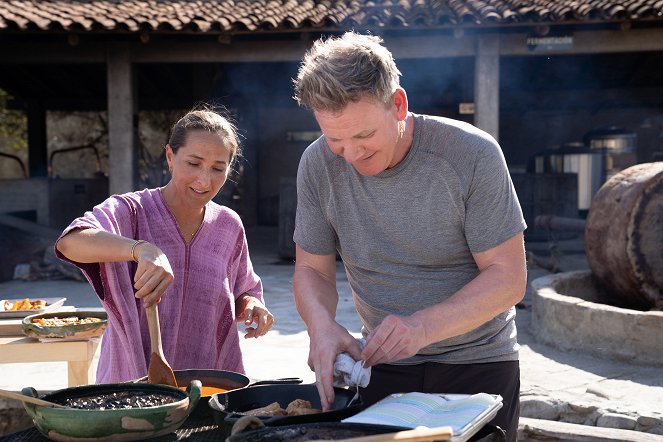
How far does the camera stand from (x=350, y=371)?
2014 mm

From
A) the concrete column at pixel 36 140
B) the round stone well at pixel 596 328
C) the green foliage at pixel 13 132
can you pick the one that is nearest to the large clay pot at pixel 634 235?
the round stone well at pixel 596 328

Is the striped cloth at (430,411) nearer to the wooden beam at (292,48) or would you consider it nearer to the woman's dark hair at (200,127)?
the woman's dark hair at (200,127)

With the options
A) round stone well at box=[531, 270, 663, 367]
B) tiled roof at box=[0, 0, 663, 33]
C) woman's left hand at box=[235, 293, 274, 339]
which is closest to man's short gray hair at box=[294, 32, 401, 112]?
woman's left hand at box=[235, 293, 274, 339]

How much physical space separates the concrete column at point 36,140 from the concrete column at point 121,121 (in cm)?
569

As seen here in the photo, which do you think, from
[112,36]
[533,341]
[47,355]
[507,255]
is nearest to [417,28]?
[112,36]

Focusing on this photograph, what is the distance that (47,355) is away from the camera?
3297mm

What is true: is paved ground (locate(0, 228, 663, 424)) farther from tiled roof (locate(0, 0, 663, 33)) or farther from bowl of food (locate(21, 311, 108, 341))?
tiled roof (locate(0, 0, 663, 33))

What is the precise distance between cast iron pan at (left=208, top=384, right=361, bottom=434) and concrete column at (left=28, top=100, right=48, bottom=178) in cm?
1451

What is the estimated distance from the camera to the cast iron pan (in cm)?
183

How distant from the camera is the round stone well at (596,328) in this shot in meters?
5.51

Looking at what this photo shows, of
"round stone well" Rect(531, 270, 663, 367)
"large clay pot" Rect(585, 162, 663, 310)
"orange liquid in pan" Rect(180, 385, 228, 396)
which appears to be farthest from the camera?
"large clay pot" Rect(585, 162, 663, 310)

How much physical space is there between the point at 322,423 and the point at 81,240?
3.37 ft

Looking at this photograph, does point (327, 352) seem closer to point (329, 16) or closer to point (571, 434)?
point (571, 434)

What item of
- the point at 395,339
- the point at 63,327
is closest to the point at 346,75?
the point at 395,339
